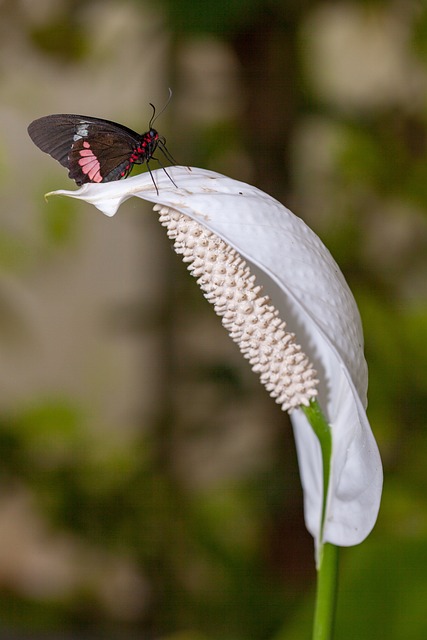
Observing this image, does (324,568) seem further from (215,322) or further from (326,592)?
(215,322)

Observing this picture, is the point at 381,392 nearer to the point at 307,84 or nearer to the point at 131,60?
the point at 307,84

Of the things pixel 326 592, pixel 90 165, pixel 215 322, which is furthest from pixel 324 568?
pixel 215 322

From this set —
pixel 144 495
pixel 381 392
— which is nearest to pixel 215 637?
pixel 144 495

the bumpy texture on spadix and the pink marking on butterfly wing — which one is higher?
the pink marking on butterfly wing

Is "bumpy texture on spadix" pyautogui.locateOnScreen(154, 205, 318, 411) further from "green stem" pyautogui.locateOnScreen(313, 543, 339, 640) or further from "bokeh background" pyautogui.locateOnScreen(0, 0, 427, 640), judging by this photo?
"bokeh background" pyautogui.locateOnScreen(0, 0, 427, 640)

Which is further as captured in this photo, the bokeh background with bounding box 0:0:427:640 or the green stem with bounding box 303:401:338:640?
the bokeh background with bounding box 0:0:427:640

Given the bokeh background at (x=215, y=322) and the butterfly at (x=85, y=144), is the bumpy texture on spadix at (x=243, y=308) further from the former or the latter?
the bokeh background at (x=215, y=322)

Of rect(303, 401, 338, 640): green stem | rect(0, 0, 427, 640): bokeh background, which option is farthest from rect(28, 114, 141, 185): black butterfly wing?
rect(0, 0, 427, 640): bokeh background
